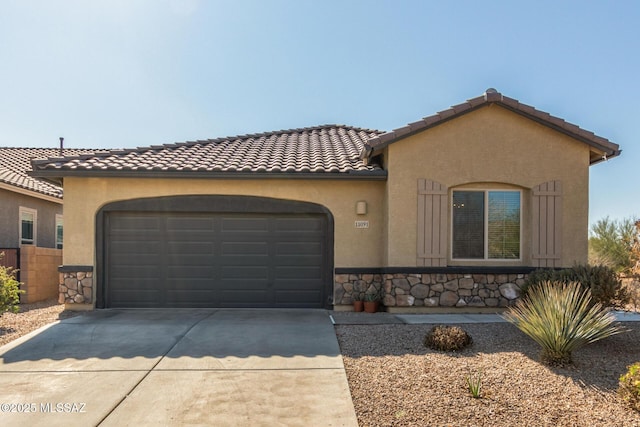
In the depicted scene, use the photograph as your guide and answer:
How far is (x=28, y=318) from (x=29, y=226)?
7045mm

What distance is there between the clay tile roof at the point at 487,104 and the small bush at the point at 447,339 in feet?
14.2

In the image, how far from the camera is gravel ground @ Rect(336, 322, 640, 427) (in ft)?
14.2

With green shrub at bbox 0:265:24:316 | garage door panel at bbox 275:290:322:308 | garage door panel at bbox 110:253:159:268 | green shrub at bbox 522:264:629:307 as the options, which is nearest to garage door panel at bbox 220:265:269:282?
garage door panel at bbox 275:290:322:308

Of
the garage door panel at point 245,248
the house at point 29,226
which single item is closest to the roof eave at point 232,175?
the garage door panel at point 245,248

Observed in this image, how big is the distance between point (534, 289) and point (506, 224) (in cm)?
207

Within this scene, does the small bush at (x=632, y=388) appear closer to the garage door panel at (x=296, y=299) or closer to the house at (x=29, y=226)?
the garage door panel at (x=296, y=299)

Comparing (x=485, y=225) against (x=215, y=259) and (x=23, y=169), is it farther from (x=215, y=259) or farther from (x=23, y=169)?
(x=23, y=169)

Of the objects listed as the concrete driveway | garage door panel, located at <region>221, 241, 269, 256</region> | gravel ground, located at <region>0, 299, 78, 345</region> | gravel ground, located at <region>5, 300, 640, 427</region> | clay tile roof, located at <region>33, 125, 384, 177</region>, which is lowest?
gravel ground, located at <region>0, 299, 78, 345</region>

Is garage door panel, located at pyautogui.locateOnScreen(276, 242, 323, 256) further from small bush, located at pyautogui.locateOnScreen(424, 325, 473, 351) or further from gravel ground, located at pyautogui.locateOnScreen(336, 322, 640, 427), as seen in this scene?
small bush, located at pyautogui.locateOnScreen(424, 325, 473, 351)

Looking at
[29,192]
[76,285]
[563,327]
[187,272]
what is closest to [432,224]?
[563,327]

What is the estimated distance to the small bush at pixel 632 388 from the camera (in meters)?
4.47

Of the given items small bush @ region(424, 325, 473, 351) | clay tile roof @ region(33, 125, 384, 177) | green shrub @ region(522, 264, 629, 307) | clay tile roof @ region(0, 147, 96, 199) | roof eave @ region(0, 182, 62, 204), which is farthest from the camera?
clay tile roof @ region(0, 147, 96, 199)

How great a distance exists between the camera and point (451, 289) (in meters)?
9.31

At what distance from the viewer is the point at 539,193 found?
942 centimetres
